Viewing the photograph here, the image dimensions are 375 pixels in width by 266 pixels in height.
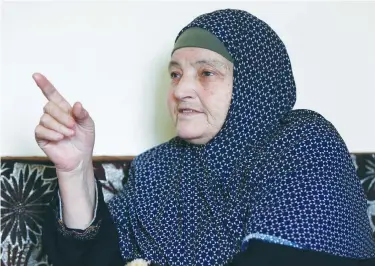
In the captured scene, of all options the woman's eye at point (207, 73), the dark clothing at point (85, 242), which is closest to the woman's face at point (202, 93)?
the woman's eye at point (207, 73)

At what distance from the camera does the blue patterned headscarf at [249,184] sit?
1.12 m

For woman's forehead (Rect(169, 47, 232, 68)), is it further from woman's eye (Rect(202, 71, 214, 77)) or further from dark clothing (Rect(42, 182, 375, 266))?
dark clothing (Rect(42, 182, 375, 266))

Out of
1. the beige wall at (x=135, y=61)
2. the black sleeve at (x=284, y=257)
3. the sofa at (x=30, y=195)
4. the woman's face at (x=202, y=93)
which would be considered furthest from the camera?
the beige wall at (x=135, y=61)

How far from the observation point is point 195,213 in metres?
1.29

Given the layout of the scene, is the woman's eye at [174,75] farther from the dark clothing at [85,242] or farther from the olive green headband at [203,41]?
the dark clothing at [85,242]

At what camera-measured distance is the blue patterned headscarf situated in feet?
3.67

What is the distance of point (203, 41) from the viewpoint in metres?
1.31

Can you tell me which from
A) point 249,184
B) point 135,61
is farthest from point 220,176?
point 135,61

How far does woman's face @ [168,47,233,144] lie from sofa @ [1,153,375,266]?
36 cm

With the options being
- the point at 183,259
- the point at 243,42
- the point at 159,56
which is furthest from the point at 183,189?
the point at 159,56

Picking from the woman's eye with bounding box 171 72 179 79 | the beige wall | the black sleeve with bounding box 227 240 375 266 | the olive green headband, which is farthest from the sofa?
the black sleeve with bounding box 227 240 375 266

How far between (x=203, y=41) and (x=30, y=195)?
701 millimetres

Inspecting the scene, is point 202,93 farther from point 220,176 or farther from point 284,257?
point 284,257

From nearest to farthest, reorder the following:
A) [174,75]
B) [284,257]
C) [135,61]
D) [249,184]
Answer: [284,257], [249,184], [174,75], [135,61]
